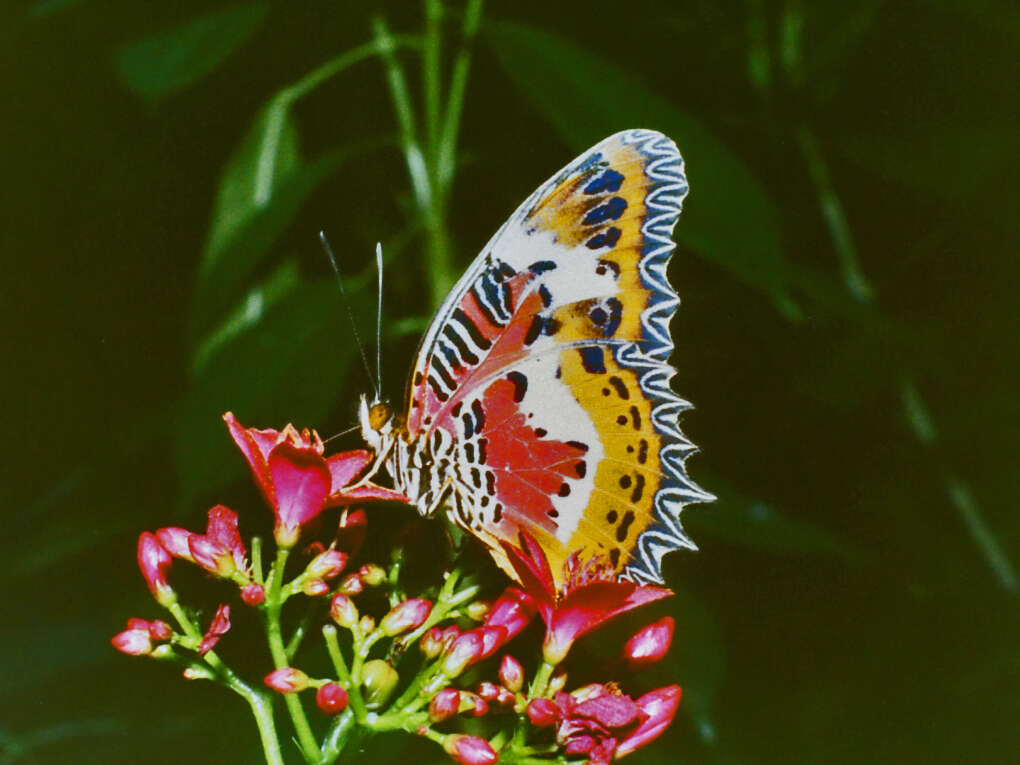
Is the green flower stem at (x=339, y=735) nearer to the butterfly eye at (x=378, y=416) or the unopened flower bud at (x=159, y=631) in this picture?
the unopened flower bud at (x=159, y=631)

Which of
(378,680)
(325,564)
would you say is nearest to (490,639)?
(378,680)

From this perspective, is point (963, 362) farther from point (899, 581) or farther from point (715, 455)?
point (715, 455)

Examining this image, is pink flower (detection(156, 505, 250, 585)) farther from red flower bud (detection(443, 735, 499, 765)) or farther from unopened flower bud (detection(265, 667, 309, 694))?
red flower bud (detection(443, 735, 499, 765))

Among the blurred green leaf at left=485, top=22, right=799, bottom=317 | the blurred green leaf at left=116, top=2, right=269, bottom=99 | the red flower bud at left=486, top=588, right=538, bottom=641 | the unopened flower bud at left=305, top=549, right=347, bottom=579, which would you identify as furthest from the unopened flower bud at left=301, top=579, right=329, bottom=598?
the blurred green leaf at left=116, top=2, right=269, bottom=99

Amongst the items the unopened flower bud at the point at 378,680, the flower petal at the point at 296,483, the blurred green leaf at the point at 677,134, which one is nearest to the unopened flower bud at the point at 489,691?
the unopened flower bud at the point at 378,680

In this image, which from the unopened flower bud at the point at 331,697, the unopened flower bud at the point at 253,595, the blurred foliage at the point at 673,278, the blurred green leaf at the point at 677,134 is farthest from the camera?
the blurred foliage at the point at 673,278

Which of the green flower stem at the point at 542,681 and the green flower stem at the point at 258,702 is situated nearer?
the green flower stem at the point at 258,702

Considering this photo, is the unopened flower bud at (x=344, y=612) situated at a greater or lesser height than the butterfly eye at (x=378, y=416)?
lesser

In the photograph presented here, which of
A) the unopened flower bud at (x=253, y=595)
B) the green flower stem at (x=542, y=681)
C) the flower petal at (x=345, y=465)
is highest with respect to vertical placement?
the flower petal at (x=345, y=465)
